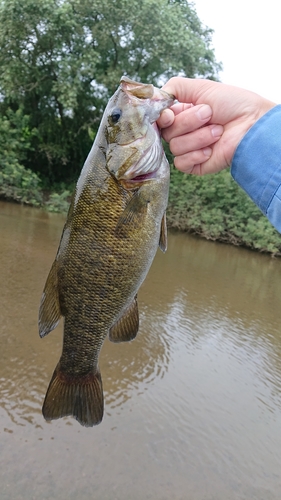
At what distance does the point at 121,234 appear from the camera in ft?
5.14

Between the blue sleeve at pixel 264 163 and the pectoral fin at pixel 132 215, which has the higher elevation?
the blue sleeve at pixel 264 163

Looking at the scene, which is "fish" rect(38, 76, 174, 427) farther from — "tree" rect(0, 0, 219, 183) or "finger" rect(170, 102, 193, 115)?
"tree" rect(0, 0, 219, 183)

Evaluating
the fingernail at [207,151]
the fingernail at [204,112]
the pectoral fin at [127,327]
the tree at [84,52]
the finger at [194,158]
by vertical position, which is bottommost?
the pectoral fin at [127,327]

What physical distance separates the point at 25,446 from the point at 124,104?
2697 millimetres

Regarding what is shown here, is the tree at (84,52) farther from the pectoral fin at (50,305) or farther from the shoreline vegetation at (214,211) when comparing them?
the pectoral fin at (50,305)

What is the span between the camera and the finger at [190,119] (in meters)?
1.69

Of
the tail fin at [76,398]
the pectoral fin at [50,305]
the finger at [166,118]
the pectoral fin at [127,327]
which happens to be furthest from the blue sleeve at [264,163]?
the tail fin at [76,398]

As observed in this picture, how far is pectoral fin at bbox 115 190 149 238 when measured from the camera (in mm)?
1557

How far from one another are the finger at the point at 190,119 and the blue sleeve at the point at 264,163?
0.66 ft

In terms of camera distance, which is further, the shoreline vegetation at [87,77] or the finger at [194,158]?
the shoreline vegetation at [87,77]

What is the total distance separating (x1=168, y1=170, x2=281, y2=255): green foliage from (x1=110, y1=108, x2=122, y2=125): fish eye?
13692 mm

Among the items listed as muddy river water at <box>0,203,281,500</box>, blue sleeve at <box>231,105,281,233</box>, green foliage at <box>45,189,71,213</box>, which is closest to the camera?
blue sleeve at <box>231,105,281,233</box>

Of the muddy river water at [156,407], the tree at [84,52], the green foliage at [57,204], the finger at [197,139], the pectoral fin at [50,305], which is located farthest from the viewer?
the green foliage at [57,204]

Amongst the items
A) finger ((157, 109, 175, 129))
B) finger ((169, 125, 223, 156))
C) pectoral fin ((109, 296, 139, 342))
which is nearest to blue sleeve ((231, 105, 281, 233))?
finger ((169, 125, 223, 156))
